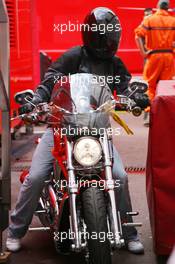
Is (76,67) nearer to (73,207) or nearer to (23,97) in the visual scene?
(23,97)

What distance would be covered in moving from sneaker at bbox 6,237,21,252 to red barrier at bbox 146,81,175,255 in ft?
3.31

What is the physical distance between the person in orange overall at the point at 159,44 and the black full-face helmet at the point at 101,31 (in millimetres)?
7139

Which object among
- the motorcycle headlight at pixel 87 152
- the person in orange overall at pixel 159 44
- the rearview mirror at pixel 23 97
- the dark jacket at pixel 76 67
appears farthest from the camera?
the person in orange overall at pixel 159 44

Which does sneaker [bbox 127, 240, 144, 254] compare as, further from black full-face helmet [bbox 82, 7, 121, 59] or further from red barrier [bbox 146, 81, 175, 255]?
black full-face helmet [bbox 82, 7, 121, 59]

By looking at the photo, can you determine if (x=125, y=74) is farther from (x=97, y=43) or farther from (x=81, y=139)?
(x=81, y=139)

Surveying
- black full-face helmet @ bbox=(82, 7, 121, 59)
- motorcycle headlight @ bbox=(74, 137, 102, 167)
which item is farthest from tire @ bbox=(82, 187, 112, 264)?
black full-face helmet @ bbox=(82, 7, 121, 59)

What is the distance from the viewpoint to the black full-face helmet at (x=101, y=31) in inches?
168

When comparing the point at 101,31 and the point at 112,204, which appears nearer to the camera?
the point at 112,204

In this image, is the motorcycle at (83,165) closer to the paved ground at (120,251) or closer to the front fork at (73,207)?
the front fork at (73,207)

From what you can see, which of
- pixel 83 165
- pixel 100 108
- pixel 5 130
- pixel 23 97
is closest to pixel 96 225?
pixel 83 165

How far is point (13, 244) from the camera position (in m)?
4.68

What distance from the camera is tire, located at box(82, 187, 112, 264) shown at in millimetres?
3617

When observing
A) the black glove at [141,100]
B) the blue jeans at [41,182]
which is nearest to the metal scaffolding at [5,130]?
the blue jeans at [41,182]

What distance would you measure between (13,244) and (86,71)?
131 centimetres
